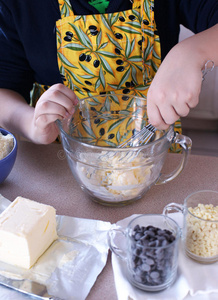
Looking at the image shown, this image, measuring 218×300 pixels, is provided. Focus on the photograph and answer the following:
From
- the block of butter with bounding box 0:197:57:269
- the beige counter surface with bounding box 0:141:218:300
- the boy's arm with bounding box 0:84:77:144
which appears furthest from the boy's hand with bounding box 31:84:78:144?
the block of butter with bounding box 0:197:57:269

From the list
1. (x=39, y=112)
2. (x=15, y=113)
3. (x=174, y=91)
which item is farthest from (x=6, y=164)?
(x=174, y=91)

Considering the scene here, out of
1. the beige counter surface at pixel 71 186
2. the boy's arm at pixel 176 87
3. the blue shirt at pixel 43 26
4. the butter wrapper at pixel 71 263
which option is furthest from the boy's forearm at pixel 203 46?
the butter wrapper at pixel 71 263

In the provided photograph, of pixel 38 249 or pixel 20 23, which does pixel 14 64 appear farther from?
pixel 38 249

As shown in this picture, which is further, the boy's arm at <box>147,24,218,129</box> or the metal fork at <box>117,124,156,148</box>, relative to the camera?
the metal fork at <box>117,124,156,148</box>

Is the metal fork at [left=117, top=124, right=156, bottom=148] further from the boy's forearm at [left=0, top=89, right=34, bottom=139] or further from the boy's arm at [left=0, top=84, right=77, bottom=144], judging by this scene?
the boy's forearm at [left=0, top=89, right=34, bottom=139]

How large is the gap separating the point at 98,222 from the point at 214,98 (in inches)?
37.6

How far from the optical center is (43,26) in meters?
0.93

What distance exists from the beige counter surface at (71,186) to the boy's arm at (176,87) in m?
0.15

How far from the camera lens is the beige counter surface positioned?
0.70 meters

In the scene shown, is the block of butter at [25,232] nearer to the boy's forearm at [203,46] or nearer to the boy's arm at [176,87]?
the boy's arm at [176,87]

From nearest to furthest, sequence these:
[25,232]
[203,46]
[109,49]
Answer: [25,232] < [203,46] < [109,49]

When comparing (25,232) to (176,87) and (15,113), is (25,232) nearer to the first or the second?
(176,87)

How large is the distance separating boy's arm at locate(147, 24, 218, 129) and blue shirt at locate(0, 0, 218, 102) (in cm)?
25

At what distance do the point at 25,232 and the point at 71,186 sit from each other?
0.73 feet
